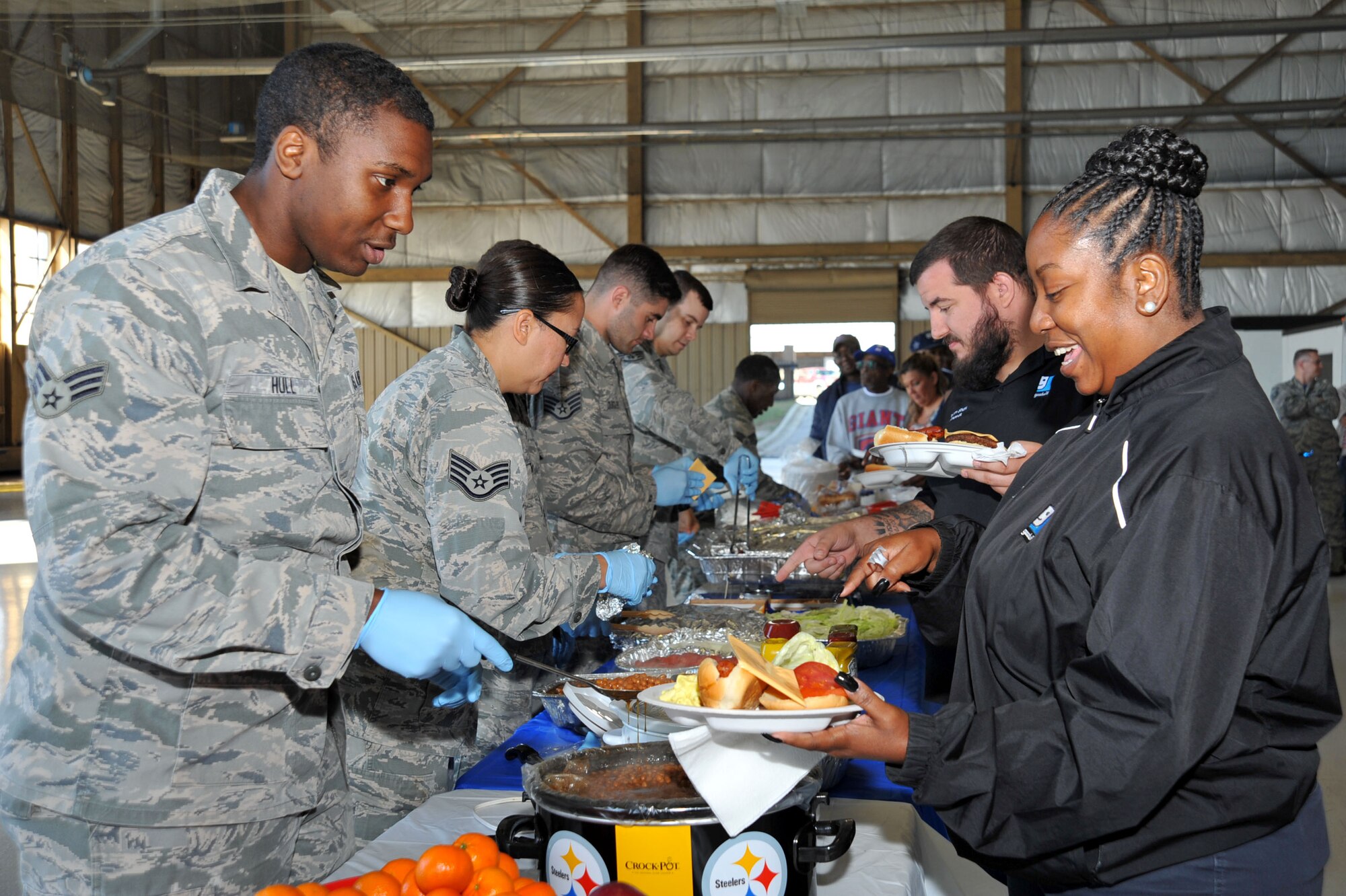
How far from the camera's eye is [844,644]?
185 cm

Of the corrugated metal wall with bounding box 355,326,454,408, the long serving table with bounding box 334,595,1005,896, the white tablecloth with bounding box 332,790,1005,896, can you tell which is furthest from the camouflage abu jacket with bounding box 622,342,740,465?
the corrugated metal wall with bounding box 355,326,454,408

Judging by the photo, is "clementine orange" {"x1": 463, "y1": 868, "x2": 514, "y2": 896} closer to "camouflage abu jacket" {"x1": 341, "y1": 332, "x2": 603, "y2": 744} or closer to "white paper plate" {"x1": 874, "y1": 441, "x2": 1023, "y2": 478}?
"camouflage abu jacket" {"x1": 341, "y1": 332, "x2": 603, "y2": 744}

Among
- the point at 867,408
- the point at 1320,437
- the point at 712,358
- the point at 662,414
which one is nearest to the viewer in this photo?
the point at 662,414

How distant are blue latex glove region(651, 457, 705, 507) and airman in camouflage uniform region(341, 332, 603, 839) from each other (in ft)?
5.05

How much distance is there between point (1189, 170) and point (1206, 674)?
1.81 feet

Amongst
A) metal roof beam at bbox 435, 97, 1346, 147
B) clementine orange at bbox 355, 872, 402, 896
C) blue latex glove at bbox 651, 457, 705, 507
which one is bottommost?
clementine orange at bbox 355, 872, 402, 896

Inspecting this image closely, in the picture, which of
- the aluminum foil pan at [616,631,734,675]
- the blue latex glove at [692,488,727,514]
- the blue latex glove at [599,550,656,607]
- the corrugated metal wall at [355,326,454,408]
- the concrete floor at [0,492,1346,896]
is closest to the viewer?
the aluminum foil pan at [616,631,734,675]

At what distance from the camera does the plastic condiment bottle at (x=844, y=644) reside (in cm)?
176

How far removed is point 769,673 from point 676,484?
2.52 m

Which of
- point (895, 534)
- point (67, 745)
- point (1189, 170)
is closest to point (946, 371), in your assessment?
point (895, 534)

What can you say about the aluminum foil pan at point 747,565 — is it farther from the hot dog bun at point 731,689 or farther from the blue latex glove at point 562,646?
the hot dog bun at point 731,689

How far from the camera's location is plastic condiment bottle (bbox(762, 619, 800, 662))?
5.87ft

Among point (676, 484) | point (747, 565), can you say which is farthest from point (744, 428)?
point (747, 565)

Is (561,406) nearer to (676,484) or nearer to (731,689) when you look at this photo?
(676,484)
